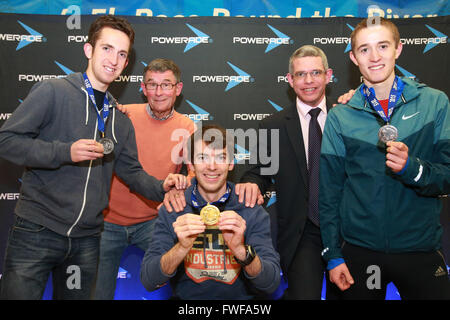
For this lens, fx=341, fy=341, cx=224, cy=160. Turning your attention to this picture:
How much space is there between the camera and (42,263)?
2342 millimetres

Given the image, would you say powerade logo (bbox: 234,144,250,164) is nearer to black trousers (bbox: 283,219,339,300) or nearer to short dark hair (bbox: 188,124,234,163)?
black trousers (bbox: 283,219,339,300)

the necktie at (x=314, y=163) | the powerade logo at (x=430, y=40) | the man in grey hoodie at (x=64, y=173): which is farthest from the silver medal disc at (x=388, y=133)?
the powerade logo at (x=430, y=40)

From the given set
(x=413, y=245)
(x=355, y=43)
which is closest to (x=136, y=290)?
(x=413, y=245)

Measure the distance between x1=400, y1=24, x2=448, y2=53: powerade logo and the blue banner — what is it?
0.33 meters

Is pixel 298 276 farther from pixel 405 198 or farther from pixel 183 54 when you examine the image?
pixel 183 54

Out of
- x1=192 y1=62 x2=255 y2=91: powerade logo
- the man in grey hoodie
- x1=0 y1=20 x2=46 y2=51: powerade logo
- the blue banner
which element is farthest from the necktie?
x1=0 y1=20 x2=46 y2=51: powerade logo

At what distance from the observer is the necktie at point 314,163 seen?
282 centimetres

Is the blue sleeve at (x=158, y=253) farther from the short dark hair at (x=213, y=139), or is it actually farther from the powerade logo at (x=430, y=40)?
the powerade logo at (x=430, y=40)

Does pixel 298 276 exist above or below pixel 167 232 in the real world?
below

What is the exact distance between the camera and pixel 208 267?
2.45 metres

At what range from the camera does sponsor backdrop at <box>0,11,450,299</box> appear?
4.14 meters

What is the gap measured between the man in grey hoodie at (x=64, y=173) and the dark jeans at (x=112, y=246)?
0.75m

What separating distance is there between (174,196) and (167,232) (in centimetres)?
27

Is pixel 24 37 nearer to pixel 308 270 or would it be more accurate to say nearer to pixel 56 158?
pixel 56 158
